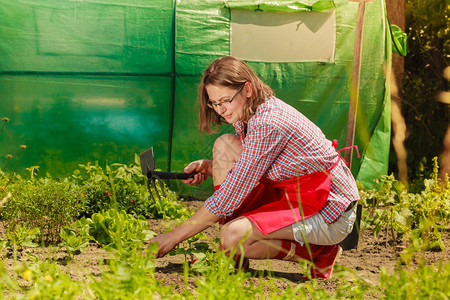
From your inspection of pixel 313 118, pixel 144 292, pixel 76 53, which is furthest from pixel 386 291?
pixel 76 53

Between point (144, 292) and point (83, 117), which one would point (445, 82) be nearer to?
point (83, 117)

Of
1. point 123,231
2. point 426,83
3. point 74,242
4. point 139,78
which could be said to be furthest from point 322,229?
point 426,83

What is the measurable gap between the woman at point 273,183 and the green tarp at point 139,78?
184 centimetres

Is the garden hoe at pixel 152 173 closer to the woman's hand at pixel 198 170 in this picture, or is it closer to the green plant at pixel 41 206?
the woman's hand at pixel 198 170

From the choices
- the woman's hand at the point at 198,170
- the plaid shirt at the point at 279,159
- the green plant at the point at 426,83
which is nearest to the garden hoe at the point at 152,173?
the woman's hand at the point at 198,170

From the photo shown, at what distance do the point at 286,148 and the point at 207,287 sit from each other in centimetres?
100

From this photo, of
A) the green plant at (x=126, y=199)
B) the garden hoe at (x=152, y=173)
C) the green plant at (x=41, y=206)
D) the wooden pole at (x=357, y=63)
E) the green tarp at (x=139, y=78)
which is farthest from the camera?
the green tarp at (x=139, y=78)

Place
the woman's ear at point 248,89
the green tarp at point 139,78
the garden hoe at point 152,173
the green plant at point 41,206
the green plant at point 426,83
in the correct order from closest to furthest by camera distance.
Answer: the woman's ear at point 248,89, the garden hoe at point 152,173, the green plant at point 41,206, the green tarp at point 139,78, the green plant at point 426,83

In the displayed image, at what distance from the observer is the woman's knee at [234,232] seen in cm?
249

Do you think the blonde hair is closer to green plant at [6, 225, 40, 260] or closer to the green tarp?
green plant at [6, 225, 40, 260]

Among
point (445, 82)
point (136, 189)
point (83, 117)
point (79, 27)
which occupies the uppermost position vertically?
point (79, 27)

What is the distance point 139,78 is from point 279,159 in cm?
228

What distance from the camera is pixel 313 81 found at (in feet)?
15.0

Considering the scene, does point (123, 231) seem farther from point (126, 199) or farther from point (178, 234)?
point (126, 199)
